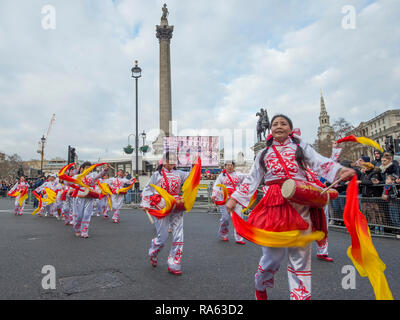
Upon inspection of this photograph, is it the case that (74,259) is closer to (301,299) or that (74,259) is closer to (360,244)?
(301,299)

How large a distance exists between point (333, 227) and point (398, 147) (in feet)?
16.5

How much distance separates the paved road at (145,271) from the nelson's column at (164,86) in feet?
103

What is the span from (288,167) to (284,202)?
0.38 metres

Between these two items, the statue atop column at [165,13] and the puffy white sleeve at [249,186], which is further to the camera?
the statue atop column at [165,13]

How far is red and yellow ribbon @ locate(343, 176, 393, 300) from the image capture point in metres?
2.29

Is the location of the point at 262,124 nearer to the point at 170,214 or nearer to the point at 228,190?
the point at 228,190

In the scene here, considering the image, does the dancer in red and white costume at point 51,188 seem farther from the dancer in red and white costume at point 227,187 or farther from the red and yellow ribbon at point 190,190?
the red and yellow ribbon at point 190,190

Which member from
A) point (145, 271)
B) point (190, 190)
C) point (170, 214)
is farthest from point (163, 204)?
point (145, 271)

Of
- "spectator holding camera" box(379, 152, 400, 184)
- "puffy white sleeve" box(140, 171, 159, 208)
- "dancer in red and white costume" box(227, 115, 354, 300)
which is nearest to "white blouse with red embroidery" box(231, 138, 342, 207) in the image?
"dancer in red and white costume" box(227, 115, 354, 300)

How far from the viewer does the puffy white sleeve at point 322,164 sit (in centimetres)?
260

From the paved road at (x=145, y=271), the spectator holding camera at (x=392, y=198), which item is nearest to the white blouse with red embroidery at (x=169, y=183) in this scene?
the paved road at (x=145, y=271)

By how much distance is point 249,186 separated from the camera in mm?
3039

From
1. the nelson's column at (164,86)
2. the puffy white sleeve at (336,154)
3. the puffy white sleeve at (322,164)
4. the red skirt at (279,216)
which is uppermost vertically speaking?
the nelson's column at (164,86)

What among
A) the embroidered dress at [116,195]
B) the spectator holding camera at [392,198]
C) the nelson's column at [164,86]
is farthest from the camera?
the nelson's column at [164,86]
